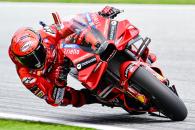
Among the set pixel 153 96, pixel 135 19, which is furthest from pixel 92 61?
pixel 135 19

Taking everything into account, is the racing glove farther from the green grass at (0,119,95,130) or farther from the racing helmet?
the green grass at (0,119,95,130)

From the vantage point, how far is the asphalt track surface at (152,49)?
8547mm

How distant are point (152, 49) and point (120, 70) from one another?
6113 mm

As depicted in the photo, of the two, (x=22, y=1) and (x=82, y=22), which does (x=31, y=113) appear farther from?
(x=22, y=1)

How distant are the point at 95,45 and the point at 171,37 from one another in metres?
6.61

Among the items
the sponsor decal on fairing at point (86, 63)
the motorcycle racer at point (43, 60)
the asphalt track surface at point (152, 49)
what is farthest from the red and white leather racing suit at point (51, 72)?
the asphalt track surface at point (152, 49)

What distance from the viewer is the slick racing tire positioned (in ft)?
24.6

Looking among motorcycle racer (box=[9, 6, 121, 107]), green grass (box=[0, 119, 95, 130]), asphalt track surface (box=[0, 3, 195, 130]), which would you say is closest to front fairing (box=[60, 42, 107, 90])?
motorcycle racer (box=[9, 6, 121, 107])

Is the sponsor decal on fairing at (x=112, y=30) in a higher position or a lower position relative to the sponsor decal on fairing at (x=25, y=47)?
higher

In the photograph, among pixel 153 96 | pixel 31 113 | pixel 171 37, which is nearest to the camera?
pixel 153 96

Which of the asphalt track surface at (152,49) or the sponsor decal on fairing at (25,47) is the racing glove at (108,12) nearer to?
the sponsor decal on fairing at (25,47)

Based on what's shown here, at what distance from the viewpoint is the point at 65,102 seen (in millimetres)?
8422

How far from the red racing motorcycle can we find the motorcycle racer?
16 centimetres

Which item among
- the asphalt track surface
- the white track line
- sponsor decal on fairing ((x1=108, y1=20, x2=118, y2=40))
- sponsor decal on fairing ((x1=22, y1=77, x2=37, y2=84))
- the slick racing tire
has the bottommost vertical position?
the asphalt track surface
